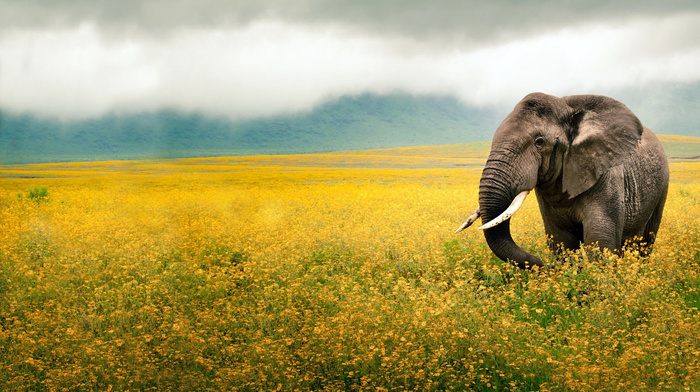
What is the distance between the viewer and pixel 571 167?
8508 millimetres

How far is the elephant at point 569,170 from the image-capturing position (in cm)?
793

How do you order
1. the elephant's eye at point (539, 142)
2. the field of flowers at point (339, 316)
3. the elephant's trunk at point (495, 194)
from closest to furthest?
the field of flowers at point (339, 316), the elephant's trunk at point (495, 194), the elephant's eye at point (539, 142)

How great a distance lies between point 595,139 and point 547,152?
0.88 metres

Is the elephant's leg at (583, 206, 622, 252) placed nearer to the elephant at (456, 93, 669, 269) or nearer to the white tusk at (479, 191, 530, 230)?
the elephant at (456, 93, 669, 269)

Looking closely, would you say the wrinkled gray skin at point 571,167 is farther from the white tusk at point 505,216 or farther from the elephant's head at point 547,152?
→ the white tusk at point 505,216

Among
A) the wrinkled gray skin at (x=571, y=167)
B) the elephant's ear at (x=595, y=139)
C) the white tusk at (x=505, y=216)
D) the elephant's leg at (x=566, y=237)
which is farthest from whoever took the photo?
the elephant's leg at (x=566, y=237)

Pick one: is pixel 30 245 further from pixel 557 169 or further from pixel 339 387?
pixel 557 169

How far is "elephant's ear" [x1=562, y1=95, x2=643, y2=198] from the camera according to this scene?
27.7 feet

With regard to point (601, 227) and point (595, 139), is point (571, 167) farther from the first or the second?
point (601, 227)


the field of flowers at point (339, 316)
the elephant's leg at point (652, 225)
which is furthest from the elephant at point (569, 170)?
the elephant's leg at point (652, 225)

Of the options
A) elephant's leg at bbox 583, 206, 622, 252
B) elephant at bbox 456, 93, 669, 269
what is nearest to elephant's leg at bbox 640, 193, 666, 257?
elephant at bbox 456, 93, 669, 269

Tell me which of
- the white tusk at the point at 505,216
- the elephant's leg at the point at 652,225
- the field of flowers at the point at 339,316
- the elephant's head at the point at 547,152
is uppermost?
the elephant's head at the point at 547,152

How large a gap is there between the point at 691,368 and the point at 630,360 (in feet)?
1.79

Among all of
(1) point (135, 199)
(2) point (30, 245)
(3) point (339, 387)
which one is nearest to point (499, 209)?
(3) point (339, 387)
